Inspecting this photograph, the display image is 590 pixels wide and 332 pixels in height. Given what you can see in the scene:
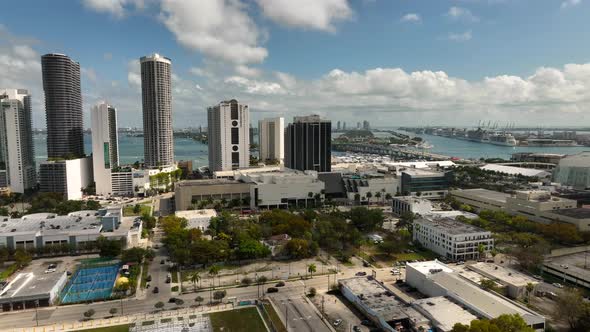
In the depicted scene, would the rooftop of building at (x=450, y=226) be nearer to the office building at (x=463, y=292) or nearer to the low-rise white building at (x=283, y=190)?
the office building at (x=463, y=292)

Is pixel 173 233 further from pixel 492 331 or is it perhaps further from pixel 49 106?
pixel 49 106

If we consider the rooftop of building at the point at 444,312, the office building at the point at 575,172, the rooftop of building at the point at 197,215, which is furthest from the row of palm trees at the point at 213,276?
the office building at the point at 575,172

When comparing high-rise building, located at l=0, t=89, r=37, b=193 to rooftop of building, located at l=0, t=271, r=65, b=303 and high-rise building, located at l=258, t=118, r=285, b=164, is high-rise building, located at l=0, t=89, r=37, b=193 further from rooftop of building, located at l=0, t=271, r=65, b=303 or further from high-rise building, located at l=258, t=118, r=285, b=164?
high-rise building, located at l=258, t=118, r=285, b=164

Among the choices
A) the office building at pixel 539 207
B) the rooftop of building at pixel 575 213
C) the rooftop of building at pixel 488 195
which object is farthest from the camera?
the rooftop of building at pixel 488 195

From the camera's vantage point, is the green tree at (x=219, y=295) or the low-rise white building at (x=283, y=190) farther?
→ the low-rise white building at (x=283, y=190)

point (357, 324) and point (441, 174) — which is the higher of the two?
point (441, 174)

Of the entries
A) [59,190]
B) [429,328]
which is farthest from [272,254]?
[59,190]

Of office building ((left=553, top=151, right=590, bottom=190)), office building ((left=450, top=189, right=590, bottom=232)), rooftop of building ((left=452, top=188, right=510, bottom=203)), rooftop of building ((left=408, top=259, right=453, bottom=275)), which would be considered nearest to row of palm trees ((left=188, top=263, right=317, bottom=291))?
rooftop of building ((left=408, top=259, right=453, bottom=275))

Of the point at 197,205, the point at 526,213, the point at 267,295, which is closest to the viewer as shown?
the point at 267,295
